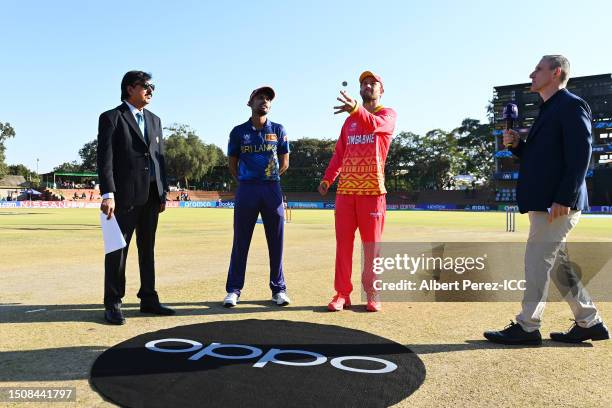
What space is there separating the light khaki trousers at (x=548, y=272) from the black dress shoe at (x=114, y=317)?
10.3 feet

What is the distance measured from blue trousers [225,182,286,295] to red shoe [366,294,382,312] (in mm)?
904

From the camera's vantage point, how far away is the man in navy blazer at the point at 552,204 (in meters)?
3.20

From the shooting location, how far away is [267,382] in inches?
98.6

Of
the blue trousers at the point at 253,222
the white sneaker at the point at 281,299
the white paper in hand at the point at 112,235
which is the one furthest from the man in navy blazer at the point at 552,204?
the white paper in hand at the point at 112,235

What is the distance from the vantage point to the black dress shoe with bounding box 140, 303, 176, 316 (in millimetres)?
4164

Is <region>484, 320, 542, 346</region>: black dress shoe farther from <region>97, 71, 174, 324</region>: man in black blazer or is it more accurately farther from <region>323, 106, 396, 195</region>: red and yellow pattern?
<region>97, 71, 174, 324</region>: man in black blazer

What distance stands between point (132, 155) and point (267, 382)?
250cm

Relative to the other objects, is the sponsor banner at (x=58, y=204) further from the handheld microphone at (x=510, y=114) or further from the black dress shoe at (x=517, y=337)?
the black dress shoe at (x=517, y=337)

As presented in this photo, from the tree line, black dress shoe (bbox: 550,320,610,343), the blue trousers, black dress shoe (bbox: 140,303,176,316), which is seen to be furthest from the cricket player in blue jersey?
the tree line

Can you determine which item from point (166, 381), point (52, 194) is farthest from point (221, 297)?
point (52, 194)

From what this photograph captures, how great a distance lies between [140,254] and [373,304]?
7.48 feet

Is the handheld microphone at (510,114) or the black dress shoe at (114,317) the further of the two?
the black dress shoe at (114,317)

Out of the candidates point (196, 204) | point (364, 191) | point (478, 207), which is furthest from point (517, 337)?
point (196, 204)

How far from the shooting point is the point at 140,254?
14.6 ft
